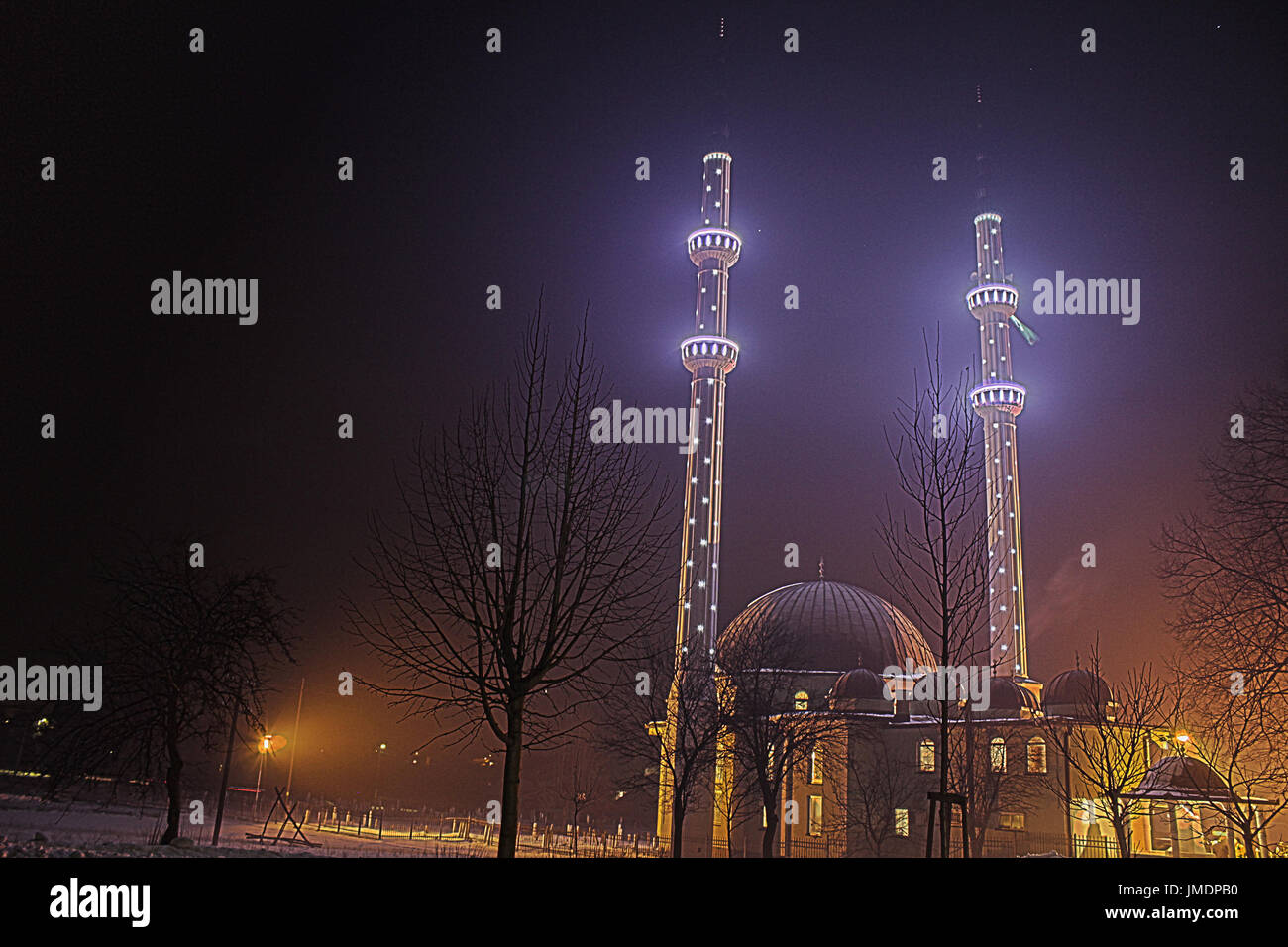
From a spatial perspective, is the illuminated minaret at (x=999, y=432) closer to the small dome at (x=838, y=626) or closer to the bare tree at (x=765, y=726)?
the small dome at (x=838, y=626)

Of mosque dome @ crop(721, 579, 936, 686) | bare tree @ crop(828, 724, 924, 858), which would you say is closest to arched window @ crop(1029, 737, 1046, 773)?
bare tree @ crop(828, 724, 924, 858)

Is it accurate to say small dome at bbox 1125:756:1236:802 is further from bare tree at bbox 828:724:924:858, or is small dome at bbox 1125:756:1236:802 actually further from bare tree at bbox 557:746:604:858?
bare tree at bbox 557:746:604:858

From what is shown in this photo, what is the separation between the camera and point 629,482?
13.5 m

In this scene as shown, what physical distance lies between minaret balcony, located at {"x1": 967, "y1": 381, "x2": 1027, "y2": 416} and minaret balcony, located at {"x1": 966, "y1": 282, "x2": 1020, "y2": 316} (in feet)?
20.2

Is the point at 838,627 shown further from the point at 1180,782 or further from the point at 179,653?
the point at 179,653

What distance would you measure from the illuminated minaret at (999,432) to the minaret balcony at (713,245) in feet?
62.5

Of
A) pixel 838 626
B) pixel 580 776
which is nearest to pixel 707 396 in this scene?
pixel 838 626

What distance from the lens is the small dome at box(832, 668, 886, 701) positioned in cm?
5184

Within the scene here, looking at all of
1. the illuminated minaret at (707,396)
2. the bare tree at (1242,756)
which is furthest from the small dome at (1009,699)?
the illuminated minaret at (707,396)

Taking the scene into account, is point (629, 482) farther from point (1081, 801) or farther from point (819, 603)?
point (819, 603)

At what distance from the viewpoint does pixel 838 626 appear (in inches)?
2427

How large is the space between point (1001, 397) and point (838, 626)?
69.5 feet
